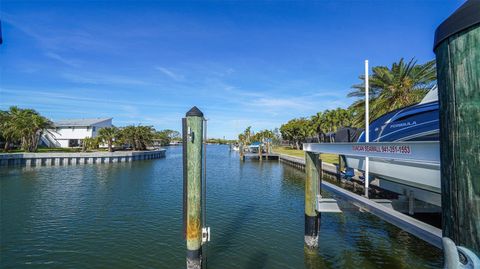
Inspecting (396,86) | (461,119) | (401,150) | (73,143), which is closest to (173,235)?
(401,150)

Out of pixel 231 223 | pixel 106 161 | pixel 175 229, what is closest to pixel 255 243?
pixel 231 223

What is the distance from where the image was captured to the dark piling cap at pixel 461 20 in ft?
4.88

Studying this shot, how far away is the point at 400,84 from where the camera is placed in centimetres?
2222

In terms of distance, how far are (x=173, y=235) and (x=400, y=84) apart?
21.0 m

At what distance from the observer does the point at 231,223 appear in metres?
12.1

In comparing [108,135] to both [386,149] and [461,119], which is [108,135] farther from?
[461,119]

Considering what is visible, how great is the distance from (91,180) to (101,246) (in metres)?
16.8

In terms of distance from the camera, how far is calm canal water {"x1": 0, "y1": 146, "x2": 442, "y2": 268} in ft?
27.9

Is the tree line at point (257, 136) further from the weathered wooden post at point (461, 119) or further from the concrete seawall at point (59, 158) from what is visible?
the weathered wooden post at point (461, 119)

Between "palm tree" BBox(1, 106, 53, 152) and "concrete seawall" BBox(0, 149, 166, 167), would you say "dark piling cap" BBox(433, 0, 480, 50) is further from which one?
"palm tree" BBox(1, 106, 53, 152)

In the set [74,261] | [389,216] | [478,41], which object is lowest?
[74,261]

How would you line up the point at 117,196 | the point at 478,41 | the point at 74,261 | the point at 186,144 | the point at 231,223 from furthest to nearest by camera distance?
1. the point at 117,196
2. the point at 231,223
3. the point at 74,261
4. the point at 186,144
5. the point at 478,41

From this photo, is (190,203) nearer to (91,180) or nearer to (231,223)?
(231,223)

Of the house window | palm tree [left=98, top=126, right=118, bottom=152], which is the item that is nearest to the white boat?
palm tree [left=98, top=126, right=118, bottom=152]
